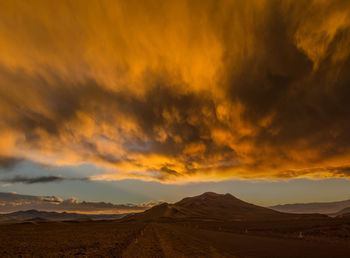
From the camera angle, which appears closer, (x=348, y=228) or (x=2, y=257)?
(x=2, y=257)

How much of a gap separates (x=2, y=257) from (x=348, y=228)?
55.7 meters

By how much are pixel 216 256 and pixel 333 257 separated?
9.77 metres

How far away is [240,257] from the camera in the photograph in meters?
18.1

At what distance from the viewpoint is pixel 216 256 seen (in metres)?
18.3

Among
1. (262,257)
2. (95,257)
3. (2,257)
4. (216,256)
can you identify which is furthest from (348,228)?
(2,257)

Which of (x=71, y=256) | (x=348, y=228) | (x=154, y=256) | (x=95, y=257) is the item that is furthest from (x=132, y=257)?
(x=348, y=228)

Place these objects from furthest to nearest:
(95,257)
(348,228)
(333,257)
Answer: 1. (348,228)
2. (95,257)
3. (333,257)

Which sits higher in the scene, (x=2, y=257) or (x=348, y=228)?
(x=348, y=228)

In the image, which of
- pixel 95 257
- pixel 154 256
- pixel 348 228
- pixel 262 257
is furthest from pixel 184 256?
pixel 348 228

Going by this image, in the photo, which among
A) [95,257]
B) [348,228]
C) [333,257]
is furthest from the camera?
[348,228]

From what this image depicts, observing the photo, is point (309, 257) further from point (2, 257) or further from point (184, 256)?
point (2, 257)

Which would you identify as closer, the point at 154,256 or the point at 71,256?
the point at 154,256

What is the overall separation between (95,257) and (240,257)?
1303 cm

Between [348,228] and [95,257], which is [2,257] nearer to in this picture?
[95,257]
